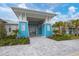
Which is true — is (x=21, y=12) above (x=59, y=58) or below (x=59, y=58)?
above

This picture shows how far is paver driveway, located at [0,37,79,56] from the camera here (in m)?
3.38

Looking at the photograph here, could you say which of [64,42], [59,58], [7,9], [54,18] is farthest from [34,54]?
[7,9]

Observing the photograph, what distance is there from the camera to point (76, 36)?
3.66 metres

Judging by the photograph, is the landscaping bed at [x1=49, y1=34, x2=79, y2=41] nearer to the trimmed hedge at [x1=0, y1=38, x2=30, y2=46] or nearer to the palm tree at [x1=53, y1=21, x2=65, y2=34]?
the palm tree at [x1=53, y1=21, x2=65, y2=34]

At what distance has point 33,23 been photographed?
3670 millimetres

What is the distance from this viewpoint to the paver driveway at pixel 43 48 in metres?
3.38

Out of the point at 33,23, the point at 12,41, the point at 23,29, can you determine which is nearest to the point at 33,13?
the point at 33,23

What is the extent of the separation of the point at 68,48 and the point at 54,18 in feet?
2.85

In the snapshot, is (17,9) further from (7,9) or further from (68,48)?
(68,48)

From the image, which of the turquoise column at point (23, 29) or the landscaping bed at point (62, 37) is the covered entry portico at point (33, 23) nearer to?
the turquoise column at point (23, 29)

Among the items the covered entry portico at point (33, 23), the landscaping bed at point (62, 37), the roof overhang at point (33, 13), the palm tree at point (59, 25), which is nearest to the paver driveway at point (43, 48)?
the landscaping bed at point (62, 37)

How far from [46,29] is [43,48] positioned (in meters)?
0.56

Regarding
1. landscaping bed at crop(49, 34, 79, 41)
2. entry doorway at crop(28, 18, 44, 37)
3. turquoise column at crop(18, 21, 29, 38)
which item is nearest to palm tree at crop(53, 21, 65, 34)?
landscaping bed at crop(49, 34, 79, 41)

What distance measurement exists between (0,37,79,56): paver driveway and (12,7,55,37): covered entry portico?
20 centimetres
